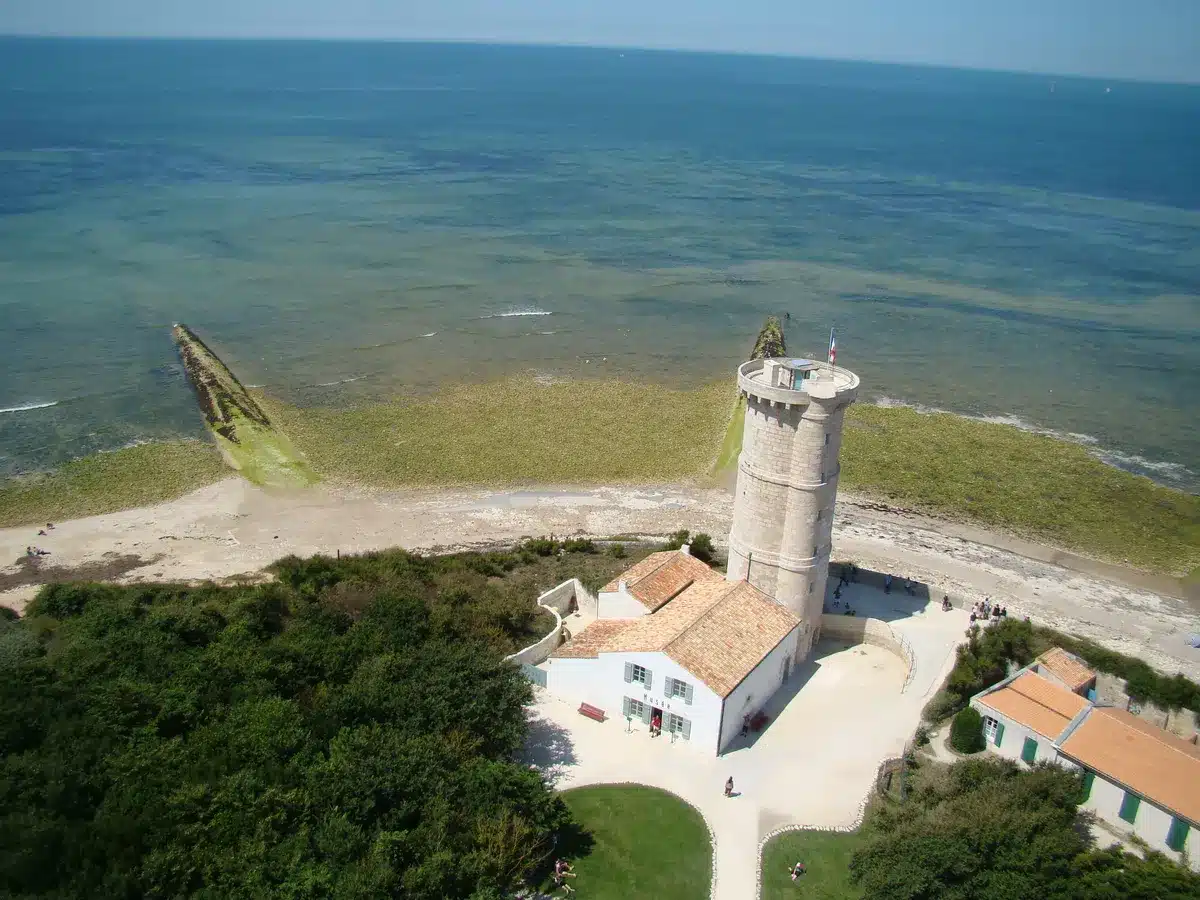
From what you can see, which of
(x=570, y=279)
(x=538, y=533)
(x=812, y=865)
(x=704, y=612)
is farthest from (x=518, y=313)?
(x=812, y=865)

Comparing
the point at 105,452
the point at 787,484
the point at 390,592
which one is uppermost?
the point at 787,484

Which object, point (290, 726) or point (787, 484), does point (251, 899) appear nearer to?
point (290, 726)

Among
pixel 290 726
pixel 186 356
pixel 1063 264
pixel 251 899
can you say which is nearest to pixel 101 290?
pixel 186 356

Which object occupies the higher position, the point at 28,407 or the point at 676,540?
the point at 676,540

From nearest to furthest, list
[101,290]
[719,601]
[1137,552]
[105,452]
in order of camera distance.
Result: [719,601]
[1137,552]
[105,452]
[101,290]

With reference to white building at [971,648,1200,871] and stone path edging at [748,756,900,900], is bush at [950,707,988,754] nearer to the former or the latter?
white building at [971,648,1200,871]

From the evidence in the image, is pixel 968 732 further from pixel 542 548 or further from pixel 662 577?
pixel 542 548

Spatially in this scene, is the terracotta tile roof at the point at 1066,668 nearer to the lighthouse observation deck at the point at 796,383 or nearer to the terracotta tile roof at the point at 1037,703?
the terracotta tile roof at the point at 1037,703
